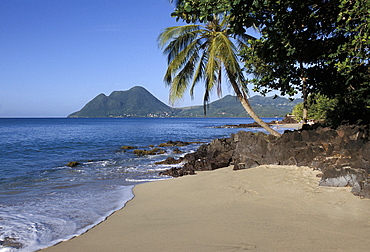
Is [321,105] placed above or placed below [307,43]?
below

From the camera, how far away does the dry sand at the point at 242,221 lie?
3.86 m

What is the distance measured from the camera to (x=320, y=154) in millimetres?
8500

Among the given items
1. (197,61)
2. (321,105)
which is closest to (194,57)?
(197,61)

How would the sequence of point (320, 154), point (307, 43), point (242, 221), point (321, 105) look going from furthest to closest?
point (321, 105) < point (307, 43) < point (320, 154) < point (242, 221)

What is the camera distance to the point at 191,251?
3.68 metres

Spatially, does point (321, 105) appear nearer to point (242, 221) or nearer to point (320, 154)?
point (320, 154)

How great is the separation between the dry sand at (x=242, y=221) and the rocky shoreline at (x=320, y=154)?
339mm

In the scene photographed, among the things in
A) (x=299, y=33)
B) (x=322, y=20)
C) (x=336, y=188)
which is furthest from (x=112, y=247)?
(x=322, y=20)

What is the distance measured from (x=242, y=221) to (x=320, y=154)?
4910 millimetres

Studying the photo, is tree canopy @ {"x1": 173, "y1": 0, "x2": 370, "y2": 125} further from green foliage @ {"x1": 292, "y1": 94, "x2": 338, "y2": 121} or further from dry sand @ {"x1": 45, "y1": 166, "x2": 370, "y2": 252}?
dry sand @ {"x1": 45, "y1": 166, "x2": 370, "y2": 252}

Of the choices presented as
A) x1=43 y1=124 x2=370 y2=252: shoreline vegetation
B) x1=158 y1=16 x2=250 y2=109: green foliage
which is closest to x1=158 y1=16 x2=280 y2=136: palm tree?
x1=158 y1=16 x2=250 y2=109: green foliage

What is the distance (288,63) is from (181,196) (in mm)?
6656

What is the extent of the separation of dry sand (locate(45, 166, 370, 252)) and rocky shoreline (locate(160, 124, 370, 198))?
339 mm

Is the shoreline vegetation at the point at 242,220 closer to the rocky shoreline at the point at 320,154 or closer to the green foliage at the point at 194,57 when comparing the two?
the rocky shoreline at the point at 320,154
